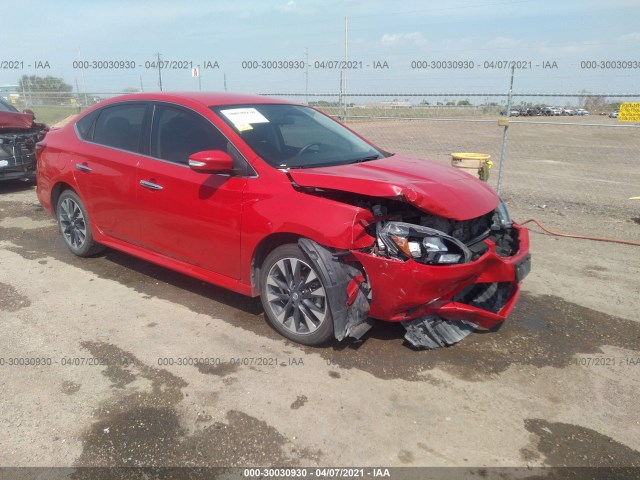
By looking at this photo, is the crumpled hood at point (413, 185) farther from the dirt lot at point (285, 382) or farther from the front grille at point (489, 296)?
the dirt lot at point (285, 382)

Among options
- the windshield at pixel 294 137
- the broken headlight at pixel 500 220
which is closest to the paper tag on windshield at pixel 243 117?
the windshield at pixel 294 137

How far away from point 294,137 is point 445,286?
184 cm

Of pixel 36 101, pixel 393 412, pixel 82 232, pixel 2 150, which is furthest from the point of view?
pixel 36 101

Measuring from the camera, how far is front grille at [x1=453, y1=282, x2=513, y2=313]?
12.0 feet

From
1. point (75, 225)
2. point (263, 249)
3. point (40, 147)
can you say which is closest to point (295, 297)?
point (263, 249)

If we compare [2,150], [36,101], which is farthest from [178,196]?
[36,101]

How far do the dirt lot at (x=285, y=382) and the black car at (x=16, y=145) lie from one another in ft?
13.9

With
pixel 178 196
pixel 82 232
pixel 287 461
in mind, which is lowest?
pixel 287 461

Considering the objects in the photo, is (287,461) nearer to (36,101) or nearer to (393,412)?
(393,412)

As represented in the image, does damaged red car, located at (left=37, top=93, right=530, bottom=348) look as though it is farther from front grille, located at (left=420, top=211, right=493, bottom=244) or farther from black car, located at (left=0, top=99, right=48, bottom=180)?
black car, located at (left=0, top=99, right=48, bottom=180)

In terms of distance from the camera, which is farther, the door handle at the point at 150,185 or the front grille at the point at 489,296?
the door handle at the point at 150,185

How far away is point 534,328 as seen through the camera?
3920 mm

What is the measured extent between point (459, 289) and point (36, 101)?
91.7 ft

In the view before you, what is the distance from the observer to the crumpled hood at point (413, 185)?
318 centimetres
